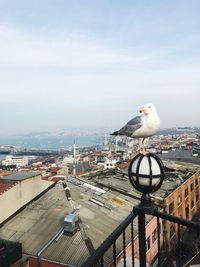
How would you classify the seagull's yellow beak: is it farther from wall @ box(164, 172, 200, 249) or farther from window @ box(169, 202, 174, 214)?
window @ box(169, 202, 174, 214)

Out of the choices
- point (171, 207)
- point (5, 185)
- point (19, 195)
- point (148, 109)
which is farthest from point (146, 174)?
point (171, 207)

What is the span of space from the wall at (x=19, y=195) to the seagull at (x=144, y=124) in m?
14.2

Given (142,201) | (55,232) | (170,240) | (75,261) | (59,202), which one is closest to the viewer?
(142,201)

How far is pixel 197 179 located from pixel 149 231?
19930mm

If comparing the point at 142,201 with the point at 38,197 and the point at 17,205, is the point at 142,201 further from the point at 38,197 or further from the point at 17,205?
the point at 38,197

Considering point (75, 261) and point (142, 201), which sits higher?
point (142, 201)

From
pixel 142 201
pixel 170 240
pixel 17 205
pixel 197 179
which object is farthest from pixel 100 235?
pixel 197 179

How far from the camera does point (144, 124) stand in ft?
17.8

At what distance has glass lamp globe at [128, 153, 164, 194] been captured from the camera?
11.9 feet

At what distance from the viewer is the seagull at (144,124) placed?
5.37 meters

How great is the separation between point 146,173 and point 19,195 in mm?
17253

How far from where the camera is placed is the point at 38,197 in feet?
71.3

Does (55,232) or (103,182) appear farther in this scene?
(103,182)

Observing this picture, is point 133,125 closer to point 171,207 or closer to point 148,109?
point 148,109
